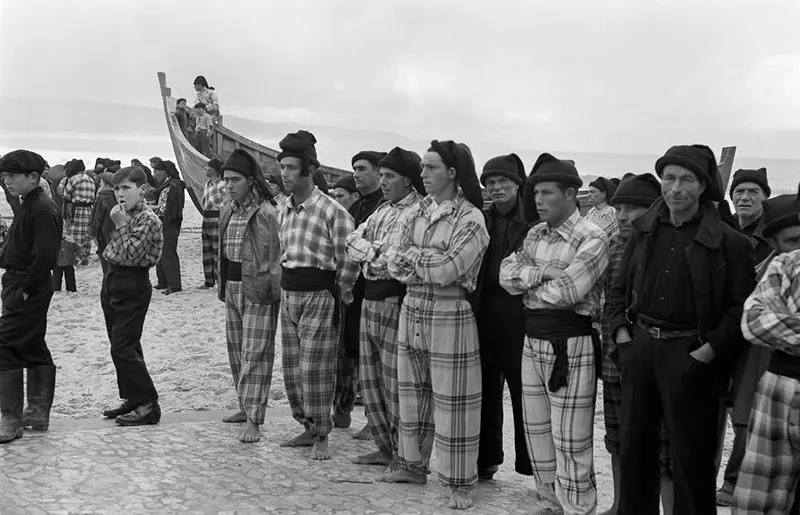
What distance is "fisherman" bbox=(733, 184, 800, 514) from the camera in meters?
3.16

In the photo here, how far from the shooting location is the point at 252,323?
18.8ft

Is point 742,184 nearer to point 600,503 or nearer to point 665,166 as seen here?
point 665,166

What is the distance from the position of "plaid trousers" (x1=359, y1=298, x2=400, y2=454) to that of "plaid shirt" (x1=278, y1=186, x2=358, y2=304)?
34 centimetres

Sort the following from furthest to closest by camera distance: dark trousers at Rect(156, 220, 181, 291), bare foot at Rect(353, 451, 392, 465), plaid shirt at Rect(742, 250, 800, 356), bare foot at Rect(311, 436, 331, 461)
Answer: dark trousers at Rect(156, 220, 181, 291)
bare foot at Rect(311, 436, 331, 461)
bare foot at Rect(353, 451, 392, 465)
plaid shirt at Rect(742, 250, 800, 356)

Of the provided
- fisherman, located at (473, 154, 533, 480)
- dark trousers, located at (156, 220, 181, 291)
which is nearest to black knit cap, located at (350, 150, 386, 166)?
fisherman, located at (473, 154, 533, 480)

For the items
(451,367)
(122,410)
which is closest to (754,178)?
(451,367)

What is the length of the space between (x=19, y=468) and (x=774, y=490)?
169 inches

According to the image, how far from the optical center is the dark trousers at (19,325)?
5613mm

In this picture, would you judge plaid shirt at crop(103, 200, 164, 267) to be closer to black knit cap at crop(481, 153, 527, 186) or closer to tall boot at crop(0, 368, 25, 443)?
tall boot at crop(0, 368, 25, 443)

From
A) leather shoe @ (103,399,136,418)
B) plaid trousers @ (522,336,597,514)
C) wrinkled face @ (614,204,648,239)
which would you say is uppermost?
wrinkled face @ (614,204,648,239)

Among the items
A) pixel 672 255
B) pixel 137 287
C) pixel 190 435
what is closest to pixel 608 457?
pixel 672 255

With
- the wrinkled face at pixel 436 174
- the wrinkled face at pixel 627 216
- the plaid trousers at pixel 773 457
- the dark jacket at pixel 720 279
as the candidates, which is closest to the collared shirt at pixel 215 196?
the wrinkled face at pixel 436 174

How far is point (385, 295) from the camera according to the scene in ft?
16.6

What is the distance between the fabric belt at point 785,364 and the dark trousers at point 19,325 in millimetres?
4748
